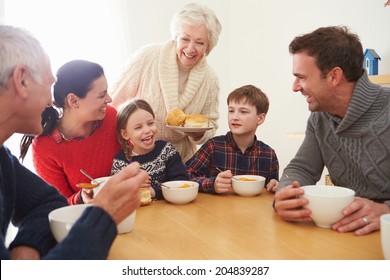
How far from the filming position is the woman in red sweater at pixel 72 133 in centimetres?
151

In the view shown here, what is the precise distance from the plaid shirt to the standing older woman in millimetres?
163

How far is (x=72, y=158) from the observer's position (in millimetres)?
1529

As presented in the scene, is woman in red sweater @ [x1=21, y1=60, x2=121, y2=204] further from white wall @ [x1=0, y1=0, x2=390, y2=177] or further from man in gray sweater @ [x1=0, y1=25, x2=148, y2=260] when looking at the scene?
white wall @ [x1=0, y1=0, x2=390, y2=177]

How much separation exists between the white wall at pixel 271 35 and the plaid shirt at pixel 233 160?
162cm

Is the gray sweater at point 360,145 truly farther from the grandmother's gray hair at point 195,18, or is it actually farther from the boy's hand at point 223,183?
the grandmother's gray hair at point 195,18

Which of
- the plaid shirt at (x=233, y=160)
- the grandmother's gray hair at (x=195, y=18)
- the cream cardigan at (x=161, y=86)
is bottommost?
the plaid shirt at (x=233, y=160)

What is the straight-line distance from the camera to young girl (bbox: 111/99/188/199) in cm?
154

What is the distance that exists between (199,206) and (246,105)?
0.70 m

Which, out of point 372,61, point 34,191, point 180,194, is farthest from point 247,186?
point 372,61

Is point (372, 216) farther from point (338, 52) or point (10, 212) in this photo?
point (10, 212)

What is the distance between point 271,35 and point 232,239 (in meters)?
3.23

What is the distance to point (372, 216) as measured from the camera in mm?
952

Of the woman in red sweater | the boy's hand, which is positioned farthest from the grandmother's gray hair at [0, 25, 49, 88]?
the boy's hand

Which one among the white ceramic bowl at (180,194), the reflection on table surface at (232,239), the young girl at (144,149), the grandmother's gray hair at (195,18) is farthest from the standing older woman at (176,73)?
the reflection on table surface at (232,239)
